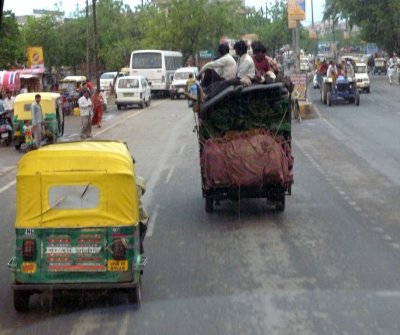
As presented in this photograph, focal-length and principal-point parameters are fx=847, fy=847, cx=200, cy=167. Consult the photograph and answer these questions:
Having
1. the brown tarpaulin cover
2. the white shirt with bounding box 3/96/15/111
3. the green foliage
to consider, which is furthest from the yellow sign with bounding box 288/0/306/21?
the brown tarpaulin cover

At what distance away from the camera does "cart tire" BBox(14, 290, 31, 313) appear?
8016 mm

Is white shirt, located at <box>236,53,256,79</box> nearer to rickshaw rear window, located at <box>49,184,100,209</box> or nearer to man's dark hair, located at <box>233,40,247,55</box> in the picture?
man's dark hair, located at <box>233,40,247,55</box>

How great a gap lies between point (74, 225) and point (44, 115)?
760 inches

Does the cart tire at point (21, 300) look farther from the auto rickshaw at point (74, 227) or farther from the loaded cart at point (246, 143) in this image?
the loaded cart at point (246, 143)

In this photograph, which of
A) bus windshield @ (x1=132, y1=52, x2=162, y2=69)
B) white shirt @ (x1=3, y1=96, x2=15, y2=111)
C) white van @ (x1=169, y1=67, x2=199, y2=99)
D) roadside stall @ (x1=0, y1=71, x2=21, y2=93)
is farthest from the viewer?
bus windshield @ (x1=132, y1=52, x2=162, y2=69)

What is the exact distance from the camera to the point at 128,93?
46.2 meters

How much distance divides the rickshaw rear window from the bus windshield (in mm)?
51758

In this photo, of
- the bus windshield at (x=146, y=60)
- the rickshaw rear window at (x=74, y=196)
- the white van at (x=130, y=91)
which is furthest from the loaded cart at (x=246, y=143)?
the bus windshield at (x=146, y=60)

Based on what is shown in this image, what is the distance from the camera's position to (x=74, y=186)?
8016mm

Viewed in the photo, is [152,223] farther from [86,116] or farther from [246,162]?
[86,116]

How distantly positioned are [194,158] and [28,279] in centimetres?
1406

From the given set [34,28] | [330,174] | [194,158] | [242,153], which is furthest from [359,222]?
[34,28]

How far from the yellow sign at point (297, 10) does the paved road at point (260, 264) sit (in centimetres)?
1741

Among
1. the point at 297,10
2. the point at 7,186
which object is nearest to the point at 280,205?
the point at 7,186
